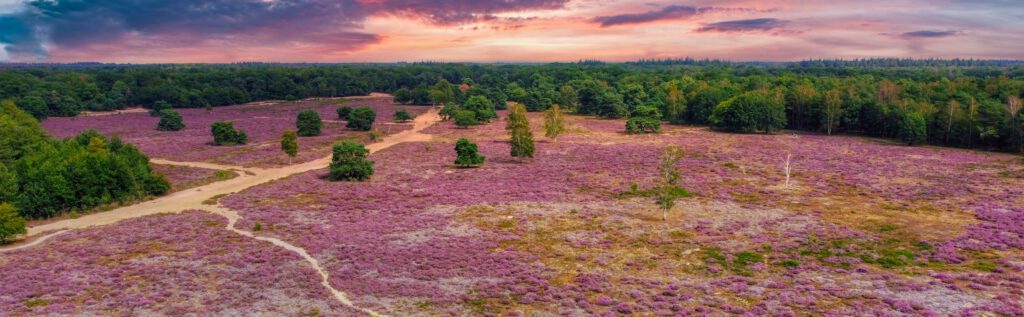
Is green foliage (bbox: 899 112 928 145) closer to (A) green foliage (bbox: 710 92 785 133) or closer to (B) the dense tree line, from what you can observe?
(A) green foliage (bbox: 710 92 785 133)

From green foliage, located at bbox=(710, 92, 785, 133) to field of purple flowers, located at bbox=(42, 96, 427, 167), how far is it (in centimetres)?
6690

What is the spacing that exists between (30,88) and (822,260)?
181 meters

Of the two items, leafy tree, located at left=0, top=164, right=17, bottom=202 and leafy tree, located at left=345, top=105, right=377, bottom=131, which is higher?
leafy tree, located at left=345, top=105, right=377, bottom=131

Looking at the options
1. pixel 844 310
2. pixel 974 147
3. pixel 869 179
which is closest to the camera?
pixel 844 310

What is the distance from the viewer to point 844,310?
28250 millimetres

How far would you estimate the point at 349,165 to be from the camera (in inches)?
2469

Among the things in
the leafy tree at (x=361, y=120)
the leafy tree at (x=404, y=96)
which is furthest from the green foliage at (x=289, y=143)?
the leafy tree at (x=404, y=96)

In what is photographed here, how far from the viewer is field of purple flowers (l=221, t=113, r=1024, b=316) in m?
30.3

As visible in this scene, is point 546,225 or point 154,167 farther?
point 154,167

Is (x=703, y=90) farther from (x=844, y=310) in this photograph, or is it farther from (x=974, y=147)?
(x=844, y=310)

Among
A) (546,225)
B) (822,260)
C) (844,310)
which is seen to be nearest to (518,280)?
(546,225)

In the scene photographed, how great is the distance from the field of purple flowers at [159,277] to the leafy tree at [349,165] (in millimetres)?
19589

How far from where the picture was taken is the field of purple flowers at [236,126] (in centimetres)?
8019

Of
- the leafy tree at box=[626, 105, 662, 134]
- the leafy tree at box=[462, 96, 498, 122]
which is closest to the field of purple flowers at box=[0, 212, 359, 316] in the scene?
the leafy tree at box=[626, 105, 662, 134]
